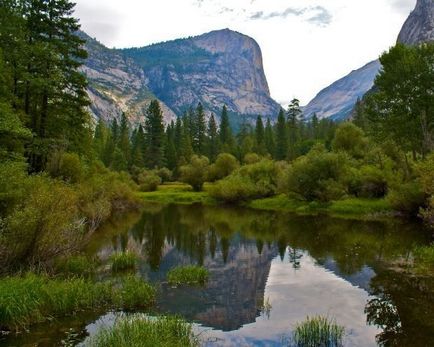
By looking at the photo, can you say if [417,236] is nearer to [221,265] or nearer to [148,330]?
[221,265]

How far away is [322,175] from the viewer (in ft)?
193

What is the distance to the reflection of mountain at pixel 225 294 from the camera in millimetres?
18062

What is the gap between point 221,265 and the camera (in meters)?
28.5

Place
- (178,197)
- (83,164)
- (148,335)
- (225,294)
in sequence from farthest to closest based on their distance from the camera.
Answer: (178,197) < (83,164) < (225,294) < (148,335)

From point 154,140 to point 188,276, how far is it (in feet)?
326

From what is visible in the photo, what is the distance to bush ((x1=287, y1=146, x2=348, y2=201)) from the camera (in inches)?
2272

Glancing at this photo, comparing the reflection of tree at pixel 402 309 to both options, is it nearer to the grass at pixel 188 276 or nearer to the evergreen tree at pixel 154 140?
the grass at pixel 188 276

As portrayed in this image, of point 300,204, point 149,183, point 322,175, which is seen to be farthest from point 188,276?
point 149,183

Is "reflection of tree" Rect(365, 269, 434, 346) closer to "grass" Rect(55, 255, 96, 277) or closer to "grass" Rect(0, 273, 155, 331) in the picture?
"grass" Rect(0, 273, 155, 331)

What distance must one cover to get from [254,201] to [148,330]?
186 ft

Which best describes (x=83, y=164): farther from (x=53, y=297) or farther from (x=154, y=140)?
(x=154, y=140)

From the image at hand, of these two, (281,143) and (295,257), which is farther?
(281,143)

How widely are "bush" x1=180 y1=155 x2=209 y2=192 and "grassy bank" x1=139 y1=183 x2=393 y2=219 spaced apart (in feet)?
13.0

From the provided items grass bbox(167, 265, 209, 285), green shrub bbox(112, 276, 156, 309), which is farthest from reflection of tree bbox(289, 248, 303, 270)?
green shrub bbox(112, 276, 156, 309)
